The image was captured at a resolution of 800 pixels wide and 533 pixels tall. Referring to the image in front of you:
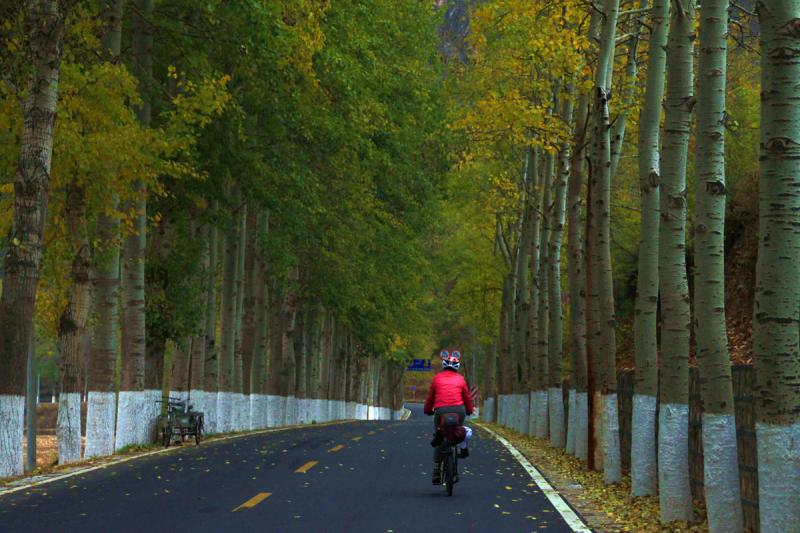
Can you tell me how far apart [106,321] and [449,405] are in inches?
435

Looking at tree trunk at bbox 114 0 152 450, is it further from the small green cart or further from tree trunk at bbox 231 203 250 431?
tree trunk at bbox 231 203 250 431

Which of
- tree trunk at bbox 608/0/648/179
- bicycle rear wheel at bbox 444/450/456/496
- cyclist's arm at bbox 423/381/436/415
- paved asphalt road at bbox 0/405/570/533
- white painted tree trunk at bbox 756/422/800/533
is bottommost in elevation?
paved asphalt road at bbox 0/405/570/533

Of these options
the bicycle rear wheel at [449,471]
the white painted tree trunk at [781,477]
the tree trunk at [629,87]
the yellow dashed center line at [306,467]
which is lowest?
the yellow dashed center line at [306,467]

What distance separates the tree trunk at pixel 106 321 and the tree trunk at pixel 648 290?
37.3 ft

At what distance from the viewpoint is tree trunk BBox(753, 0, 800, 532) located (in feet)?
30.8

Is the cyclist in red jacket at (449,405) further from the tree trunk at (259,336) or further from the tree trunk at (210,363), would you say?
the tree trunk at (259,336)

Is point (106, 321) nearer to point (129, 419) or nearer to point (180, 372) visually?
point (129, 419)

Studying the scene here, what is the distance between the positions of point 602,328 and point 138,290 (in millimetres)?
11506

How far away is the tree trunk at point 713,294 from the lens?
1134cm

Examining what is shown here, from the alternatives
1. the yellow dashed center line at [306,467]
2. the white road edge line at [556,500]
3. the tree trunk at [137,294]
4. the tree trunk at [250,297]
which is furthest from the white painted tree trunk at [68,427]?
the tree trunk at [250,297]

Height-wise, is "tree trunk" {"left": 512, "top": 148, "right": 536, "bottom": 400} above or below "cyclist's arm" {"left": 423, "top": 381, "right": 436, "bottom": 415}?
above

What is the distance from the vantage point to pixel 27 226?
1914 cm

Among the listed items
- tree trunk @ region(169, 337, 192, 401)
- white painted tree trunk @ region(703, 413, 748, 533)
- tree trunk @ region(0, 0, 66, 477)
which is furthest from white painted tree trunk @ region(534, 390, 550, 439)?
white painted tree trunk @ region(703, 413, 748, 533)

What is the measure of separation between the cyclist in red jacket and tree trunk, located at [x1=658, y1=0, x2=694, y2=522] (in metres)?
3.46
